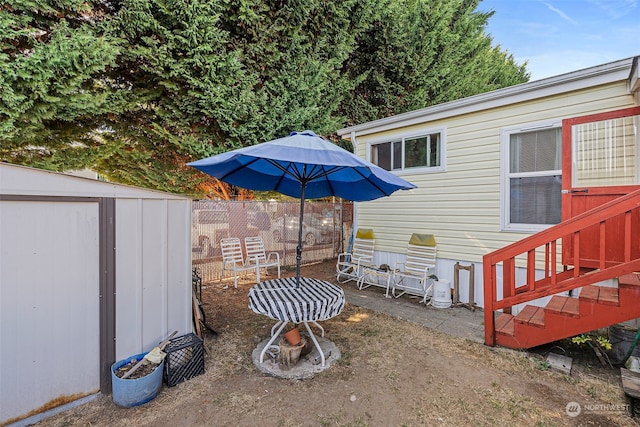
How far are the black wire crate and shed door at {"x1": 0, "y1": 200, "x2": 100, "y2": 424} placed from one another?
0.52 m

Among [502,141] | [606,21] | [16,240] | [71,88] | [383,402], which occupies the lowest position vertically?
[383,402]

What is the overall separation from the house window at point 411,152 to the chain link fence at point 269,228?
2.57 meters

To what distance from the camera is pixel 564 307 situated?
3.02m

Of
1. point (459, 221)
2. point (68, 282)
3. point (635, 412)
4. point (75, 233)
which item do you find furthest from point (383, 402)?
point (459, 221)

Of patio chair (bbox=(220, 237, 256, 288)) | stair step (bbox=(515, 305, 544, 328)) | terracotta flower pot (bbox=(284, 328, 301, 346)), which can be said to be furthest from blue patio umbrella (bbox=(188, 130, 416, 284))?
patio chair (bbox=(220, 237, 256, 288))

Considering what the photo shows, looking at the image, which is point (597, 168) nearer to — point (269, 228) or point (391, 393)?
point (391, 393)

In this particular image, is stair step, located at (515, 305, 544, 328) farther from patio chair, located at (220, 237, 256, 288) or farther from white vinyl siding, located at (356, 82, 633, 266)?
patio chair, located at (220, 237, 256, 288)

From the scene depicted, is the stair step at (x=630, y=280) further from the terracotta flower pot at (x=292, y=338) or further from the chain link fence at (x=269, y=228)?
the chain link fence at (x=269, y=228)

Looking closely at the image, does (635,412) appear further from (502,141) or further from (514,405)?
(502,141)

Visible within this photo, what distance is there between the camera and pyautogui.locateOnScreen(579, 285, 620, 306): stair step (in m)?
2.69

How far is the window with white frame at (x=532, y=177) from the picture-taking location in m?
4.00

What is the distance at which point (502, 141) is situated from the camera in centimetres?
445

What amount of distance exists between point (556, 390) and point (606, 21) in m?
8.75

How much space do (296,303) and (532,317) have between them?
2.71 metres
